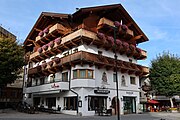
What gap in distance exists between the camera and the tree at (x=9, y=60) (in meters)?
27.8

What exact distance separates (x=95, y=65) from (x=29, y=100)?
17505 millimetres

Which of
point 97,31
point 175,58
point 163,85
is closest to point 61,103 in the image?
point 97,31

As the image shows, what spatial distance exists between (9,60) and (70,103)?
31.1ft

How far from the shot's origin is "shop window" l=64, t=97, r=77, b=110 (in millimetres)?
28688

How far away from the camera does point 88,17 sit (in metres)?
31.8

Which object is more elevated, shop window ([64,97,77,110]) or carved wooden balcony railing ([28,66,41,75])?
carved wooden balcony railing ([28,66,41,75])

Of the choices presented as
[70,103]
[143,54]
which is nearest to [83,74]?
[70,103]

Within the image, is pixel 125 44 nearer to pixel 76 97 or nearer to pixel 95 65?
pixel 95 65

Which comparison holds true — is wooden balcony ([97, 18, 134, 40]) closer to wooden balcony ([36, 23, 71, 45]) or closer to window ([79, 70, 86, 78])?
wooden balcony ([36, 23, 71, 45])

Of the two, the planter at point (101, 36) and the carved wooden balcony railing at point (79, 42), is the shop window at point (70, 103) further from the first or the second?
the planter at point (101, 36)

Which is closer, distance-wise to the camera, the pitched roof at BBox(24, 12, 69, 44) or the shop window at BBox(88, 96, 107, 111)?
the shop window at BBox(88, 96, 107, 111)

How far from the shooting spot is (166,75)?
43.0 m

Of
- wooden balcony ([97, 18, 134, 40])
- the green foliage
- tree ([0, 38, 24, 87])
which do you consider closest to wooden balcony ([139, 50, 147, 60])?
wooden balcony ([97, 18, 134, 40])

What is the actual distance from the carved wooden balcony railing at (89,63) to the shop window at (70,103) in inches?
174
